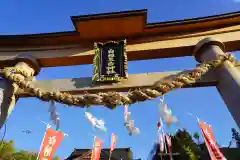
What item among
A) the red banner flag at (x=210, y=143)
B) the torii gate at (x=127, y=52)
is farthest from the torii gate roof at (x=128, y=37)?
the red banner flag at (x=210, y=143)

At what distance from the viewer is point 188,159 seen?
1265 centimetres

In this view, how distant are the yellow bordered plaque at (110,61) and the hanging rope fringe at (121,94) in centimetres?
64

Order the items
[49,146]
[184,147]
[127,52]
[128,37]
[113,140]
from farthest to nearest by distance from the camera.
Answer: [184,147] → [113,140] → [49,146] → [128,37] → [127,52]

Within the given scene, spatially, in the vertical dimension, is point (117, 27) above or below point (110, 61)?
above

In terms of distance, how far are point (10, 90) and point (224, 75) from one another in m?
3.79

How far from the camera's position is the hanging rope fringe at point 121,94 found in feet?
11.4

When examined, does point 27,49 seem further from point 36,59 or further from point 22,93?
point 22,93

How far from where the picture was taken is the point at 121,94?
3520 millimetres

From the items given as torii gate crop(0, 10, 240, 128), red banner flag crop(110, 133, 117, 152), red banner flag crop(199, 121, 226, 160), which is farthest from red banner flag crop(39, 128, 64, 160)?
red banner flag crop(199, 121, 226, 160)

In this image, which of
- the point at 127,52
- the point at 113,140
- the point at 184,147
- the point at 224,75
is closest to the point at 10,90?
the point at 127,52

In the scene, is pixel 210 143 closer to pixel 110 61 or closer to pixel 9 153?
pixel 110 61

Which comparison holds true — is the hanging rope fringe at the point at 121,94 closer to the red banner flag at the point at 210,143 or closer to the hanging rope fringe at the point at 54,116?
the hanging rope fringe at the point at 54,116

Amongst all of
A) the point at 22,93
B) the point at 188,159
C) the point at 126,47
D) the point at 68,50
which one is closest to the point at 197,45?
the point at 126,47

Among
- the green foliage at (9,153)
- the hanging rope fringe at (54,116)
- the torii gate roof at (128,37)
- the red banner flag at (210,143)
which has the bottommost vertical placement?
the hanging rope fringe at (54,116)
